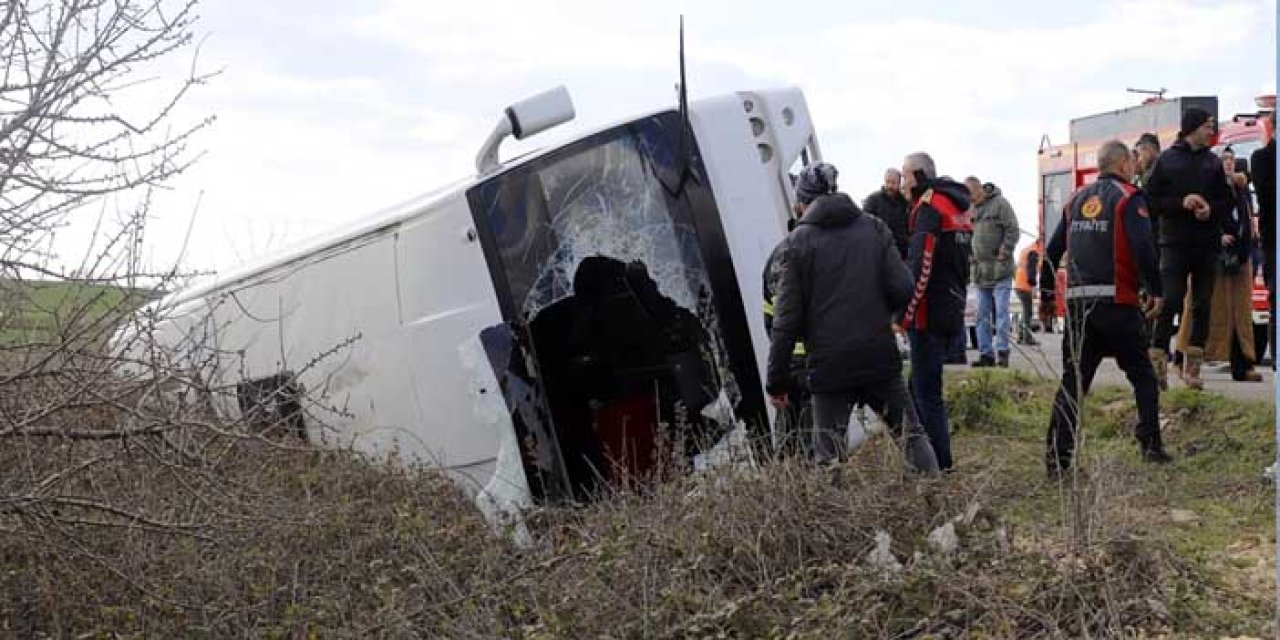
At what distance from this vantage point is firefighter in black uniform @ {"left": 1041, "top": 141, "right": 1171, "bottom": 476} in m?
6.30

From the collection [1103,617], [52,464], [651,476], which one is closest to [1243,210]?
[651,476]

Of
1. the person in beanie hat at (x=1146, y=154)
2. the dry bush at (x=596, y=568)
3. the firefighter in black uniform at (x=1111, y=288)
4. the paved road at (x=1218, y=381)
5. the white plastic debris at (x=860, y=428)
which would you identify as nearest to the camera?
the dry bush at (x=596, y=568)

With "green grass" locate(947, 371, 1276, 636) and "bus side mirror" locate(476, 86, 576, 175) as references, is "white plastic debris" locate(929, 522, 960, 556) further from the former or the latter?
"bus side mirror" locate(476, 86, 576, 175)

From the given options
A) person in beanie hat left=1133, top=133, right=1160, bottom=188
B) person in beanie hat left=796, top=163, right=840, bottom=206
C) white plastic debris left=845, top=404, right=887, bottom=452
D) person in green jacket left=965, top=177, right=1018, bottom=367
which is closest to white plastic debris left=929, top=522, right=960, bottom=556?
white plastic debris left=845, top=404, right=887, bottom=452

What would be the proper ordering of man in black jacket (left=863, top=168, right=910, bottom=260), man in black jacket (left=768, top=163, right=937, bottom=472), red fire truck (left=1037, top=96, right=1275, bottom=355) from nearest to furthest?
man in black jacket (left=768, top=163, right=937, bottom=472) < man in black jacket (left=863, top=168, right=910, bottom=260) < red fire truck (left=1037, top=96, right=1275, bottom=355)

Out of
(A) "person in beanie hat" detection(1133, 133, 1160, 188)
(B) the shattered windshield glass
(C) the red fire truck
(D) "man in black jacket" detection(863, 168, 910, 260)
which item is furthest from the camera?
(C) the red fire truck

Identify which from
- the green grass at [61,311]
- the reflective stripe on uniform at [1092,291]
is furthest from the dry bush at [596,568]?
the reflective stripe on uniform at [1092,291]

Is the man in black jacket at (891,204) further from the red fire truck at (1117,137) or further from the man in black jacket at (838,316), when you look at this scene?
the red fire truck at (1117,137)

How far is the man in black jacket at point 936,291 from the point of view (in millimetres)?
6469

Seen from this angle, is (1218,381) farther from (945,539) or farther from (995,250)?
(945,539)

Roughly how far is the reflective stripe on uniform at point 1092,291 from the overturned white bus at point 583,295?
1370 mm

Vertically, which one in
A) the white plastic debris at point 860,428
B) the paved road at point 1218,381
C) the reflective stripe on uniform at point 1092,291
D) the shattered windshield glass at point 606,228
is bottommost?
the paved road at point 1218,381

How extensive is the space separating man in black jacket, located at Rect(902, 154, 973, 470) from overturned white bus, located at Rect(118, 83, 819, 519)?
790mm

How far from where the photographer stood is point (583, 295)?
607 cm
